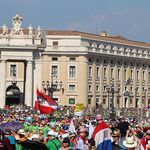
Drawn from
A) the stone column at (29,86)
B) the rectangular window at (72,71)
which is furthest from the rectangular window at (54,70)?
the stone column at (29,86)

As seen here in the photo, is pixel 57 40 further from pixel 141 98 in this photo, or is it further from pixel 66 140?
pixel 66 140

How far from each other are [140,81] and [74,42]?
14.1 m

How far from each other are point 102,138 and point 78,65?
73.3m

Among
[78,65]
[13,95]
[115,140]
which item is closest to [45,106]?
[115,140]

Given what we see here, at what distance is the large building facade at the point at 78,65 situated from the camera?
75.4m

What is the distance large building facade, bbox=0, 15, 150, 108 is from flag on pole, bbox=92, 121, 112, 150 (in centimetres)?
5874

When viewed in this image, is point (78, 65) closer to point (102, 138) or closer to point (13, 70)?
point (13, 70)

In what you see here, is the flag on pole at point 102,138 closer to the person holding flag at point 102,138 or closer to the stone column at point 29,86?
the person holding flag at point 102,138

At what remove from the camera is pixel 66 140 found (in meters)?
14.7

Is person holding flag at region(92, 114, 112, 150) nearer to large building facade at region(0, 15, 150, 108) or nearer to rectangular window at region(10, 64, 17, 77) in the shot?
large building facade at region(0, 15, 150, 108)

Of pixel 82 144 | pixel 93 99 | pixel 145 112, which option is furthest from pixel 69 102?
pixel 82 144

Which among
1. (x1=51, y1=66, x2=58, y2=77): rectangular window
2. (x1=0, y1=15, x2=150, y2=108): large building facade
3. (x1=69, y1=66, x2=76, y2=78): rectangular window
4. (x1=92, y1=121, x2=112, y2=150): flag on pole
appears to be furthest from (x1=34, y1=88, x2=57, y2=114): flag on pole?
(x1=51, y1=66, x2=58, y2=77): rectangular window

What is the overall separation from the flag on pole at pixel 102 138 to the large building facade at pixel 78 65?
58.7 metres

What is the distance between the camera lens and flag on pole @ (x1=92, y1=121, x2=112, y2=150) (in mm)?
14625
